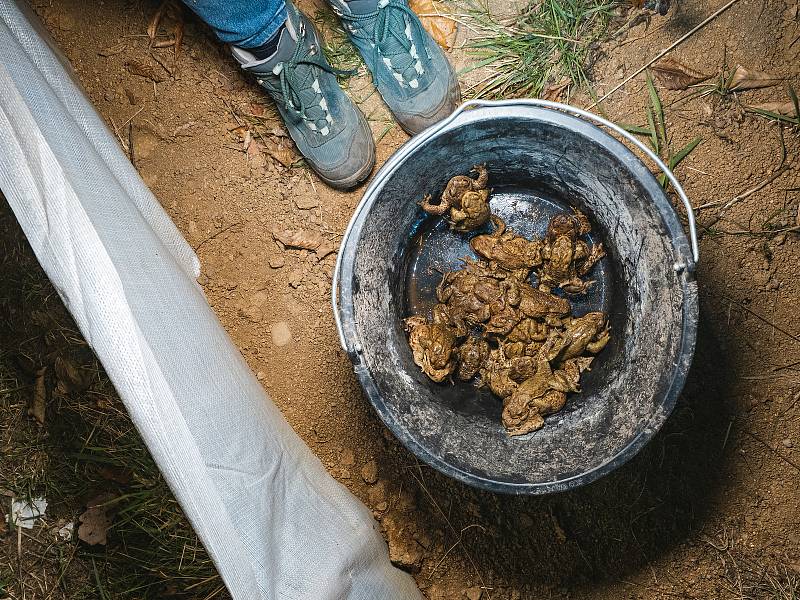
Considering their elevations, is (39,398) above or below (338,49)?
below

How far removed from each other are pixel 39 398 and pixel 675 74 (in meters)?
2.34

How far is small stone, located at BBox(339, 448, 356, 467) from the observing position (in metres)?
2.02

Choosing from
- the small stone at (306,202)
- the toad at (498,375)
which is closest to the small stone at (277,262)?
the small stone at (306,202)

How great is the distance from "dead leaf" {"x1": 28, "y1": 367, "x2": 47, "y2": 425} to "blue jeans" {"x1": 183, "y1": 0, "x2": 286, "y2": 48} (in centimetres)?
129

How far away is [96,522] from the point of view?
2.09 meters

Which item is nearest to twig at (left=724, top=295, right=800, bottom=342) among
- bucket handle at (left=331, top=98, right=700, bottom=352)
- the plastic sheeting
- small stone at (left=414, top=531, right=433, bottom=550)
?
bucket handle at (left=331, top=98, right=700, bottom=352)

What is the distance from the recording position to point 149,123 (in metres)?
2.05

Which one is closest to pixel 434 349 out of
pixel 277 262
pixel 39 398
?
pixel 277 262

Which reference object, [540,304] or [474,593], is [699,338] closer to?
[540,304]

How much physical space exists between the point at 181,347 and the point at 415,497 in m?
0.91

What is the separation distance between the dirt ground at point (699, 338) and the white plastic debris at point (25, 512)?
914 mm

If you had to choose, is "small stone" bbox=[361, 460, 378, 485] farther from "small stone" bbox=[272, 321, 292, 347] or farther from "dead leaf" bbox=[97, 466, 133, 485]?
"dead leaf" bbox=[97, 466, 133, 485]

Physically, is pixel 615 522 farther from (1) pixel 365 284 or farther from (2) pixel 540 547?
(1) pixel 365 284

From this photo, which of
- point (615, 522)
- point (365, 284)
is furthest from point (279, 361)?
point (615, 522)
